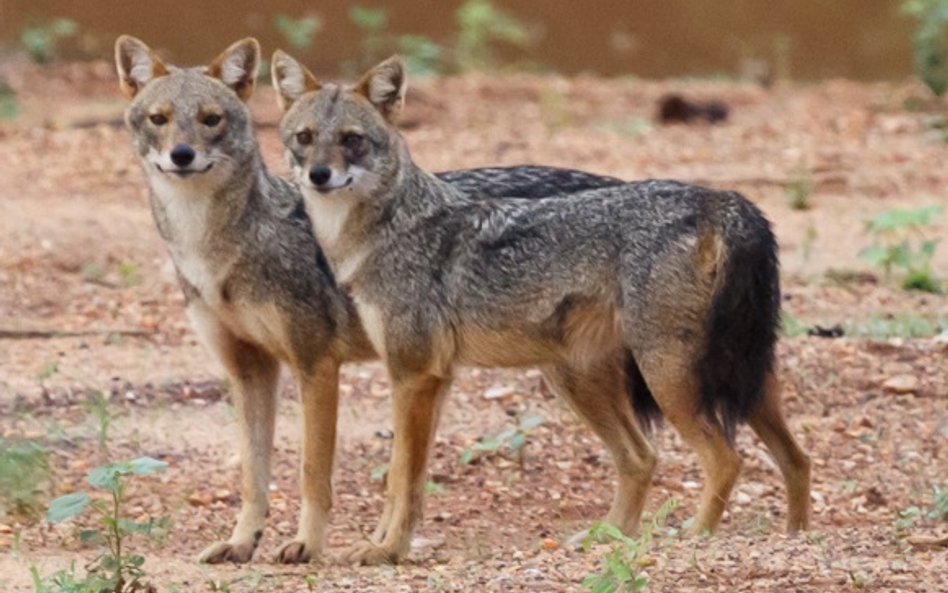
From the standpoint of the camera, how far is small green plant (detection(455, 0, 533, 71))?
17.0 meters

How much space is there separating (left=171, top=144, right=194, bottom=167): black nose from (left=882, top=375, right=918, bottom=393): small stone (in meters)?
3.34

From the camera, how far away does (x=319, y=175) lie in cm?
696

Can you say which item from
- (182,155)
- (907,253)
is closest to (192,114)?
(182,155)

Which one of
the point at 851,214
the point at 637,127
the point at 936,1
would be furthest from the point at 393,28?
the point at 851,214

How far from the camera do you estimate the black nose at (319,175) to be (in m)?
6.97

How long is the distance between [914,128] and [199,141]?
842 centimetres

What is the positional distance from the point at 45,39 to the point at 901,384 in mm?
9356

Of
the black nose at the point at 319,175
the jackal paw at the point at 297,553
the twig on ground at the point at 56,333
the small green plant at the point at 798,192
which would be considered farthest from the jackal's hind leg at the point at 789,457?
the small green plant at the point at 798,192

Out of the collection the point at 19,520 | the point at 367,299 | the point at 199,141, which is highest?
the point at 199,141

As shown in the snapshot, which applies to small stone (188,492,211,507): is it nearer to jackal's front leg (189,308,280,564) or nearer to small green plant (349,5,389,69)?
jackal's front leg (189,308,280,564)

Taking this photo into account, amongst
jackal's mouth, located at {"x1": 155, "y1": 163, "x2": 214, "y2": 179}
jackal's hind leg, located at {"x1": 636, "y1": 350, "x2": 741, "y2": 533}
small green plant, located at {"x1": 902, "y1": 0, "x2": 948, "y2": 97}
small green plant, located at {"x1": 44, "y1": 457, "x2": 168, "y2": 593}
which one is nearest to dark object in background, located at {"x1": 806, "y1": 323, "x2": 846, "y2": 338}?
jackal's hind leg, located at {"x1": 636, "y1": 350, "x2": 741, "y2": 533}

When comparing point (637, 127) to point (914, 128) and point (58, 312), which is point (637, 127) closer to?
point (914, 128)

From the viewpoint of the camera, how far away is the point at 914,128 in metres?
14.6

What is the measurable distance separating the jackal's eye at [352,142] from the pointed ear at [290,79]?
29cm
